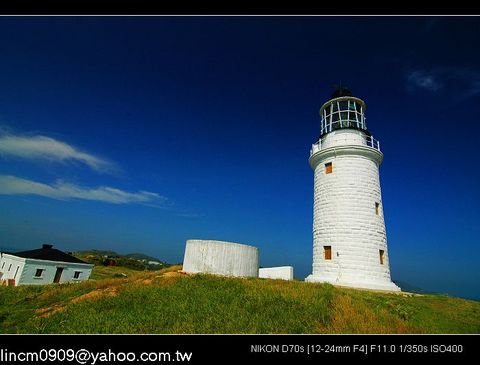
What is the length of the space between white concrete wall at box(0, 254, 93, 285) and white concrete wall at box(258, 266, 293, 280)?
80.6 feet

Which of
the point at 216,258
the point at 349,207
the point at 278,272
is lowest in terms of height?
the point at 278,272

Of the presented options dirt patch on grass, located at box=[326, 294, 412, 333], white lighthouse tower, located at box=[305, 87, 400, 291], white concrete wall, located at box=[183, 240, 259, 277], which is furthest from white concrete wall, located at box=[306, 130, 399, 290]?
dirt patch on grass, located at box=[326, 294, 412, 333]

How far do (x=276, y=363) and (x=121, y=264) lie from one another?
51933mm

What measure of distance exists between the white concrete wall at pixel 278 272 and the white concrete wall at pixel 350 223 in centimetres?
166

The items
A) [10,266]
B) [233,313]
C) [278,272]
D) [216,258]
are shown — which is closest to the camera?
[233,313]

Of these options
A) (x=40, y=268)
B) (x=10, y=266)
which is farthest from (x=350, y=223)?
Answer: (x=10, y=266)

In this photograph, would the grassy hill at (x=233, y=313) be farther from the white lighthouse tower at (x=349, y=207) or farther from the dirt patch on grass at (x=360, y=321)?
the white lighthouse tower at (x=349, y=207)

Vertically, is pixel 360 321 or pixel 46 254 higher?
pixel 46 254

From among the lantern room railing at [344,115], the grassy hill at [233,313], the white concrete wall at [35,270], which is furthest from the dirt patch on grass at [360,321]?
the white concrete wall at [35,270]

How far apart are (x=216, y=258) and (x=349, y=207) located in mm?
8011

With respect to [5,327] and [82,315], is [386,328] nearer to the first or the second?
[82,315]

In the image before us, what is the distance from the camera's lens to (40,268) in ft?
94.3

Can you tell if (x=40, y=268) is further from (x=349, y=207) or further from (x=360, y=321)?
(x=360, y=321)

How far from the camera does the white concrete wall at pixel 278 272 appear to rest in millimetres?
17438
